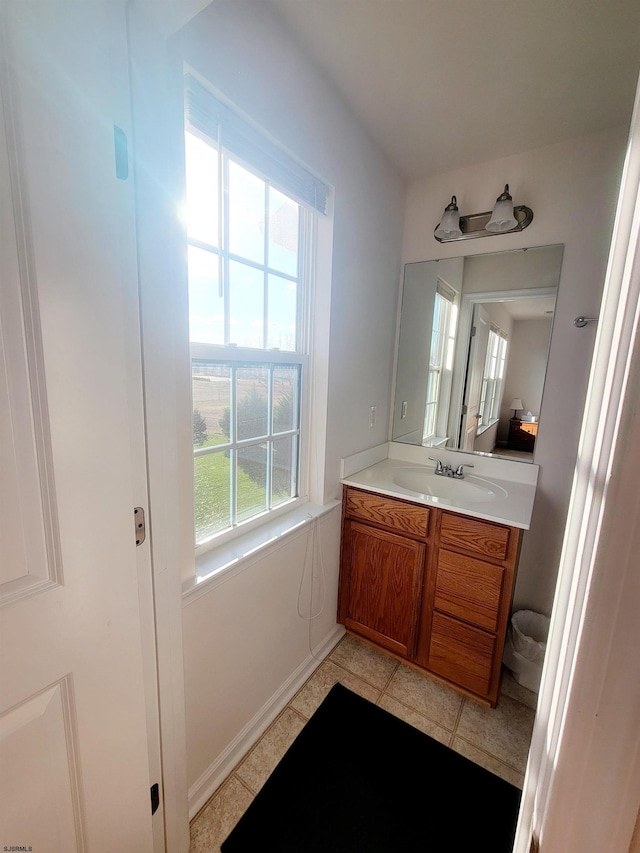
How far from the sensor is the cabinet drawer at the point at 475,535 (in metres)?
1.34

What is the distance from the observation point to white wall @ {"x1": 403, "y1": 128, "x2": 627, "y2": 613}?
1.49 m

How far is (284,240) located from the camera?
1338mm

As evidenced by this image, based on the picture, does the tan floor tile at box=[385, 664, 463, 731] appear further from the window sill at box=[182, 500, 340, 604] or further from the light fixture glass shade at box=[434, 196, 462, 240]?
the light fixture glass shade at box=[434, 196, 462, 240]

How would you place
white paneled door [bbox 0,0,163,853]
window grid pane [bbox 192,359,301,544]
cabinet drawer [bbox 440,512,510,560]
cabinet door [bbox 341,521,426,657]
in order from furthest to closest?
1. cabinet door [bbox 341,521,426,657]
2. cabinet drawer [bbox 440,512,510,560]
3. window grid pane [bbox 192,359,301,544]
4. white paneled door [bbox 0,0,163,853]

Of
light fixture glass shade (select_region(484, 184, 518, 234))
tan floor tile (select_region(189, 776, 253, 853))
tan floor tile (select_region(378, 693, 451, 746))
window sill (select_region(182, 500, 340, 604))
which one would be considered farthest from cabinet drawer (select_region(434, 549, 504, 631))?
light fixture glass shade (select_region(484, 184, 518, 234))

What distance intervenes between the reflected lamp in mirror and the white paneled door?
5.76 ft

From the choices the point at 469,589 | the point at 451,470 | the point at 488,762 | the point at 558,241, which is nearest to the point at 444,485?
the point at 451,470

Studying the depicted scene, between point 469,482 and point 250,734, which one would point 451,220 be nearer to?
point 469,482

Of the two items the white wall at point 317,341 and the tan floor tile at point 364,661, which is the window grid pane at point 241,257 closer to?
the white wall at point 317,341

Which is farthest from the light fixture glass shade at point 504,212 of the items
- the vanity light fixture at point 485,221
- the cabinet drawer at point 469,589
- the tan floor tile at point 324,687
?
the tan floor tile at point 324,687

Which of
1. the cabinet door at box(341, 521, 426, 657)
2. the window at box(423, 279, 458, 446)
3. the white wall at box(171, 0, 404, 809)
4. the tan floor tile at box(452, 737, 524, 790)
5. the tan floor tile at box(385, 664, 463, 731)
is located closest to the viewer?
the white wall at box(171, 0, 404, 809)

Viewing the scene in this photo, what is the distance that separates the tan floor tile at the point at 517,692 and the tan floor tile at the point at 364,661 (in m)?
0.50

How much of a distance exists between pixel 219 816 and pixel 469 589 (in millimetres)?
1171

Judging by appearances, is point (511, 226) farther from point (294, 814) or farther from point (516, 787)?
point (294, 814)
